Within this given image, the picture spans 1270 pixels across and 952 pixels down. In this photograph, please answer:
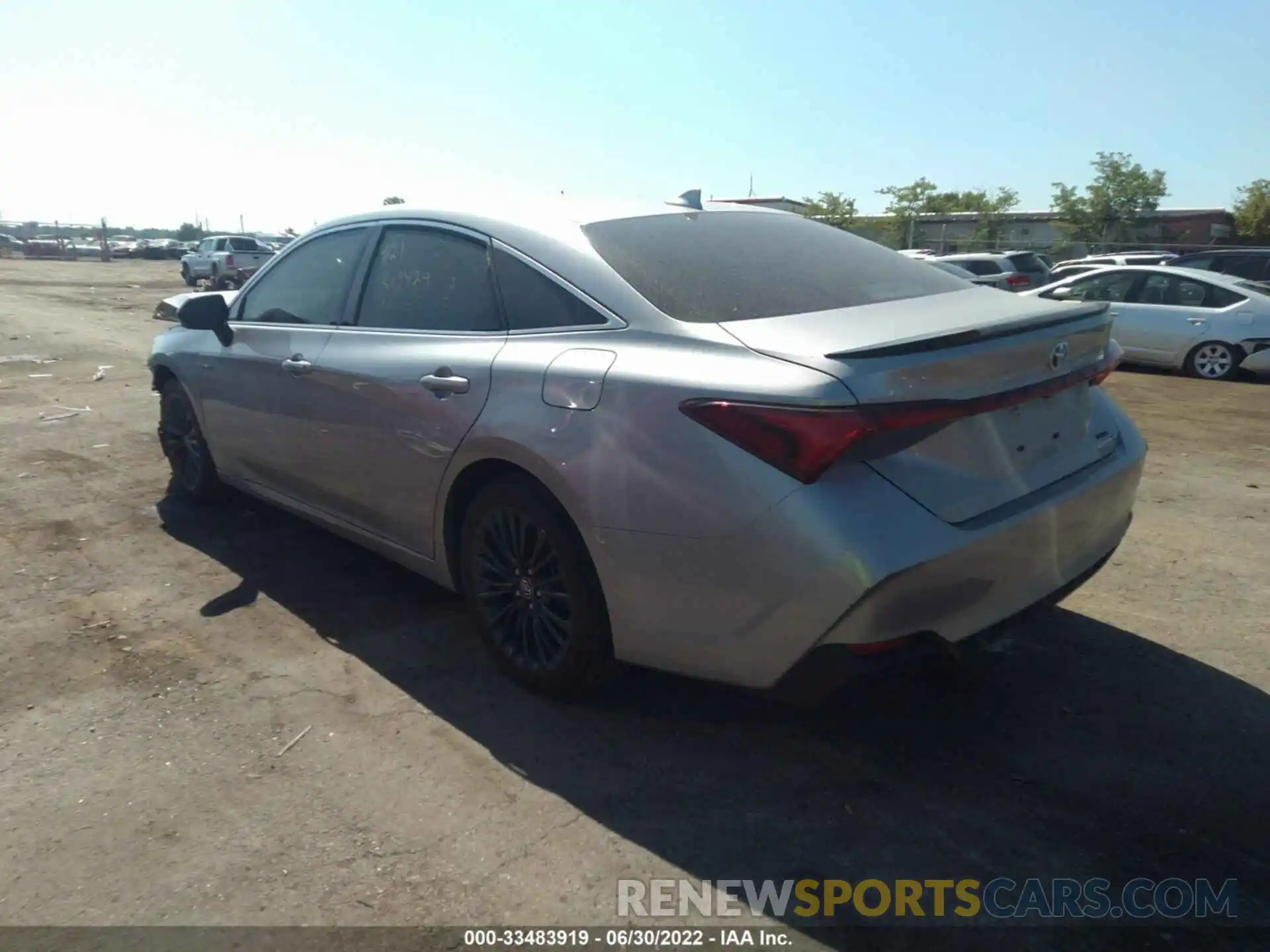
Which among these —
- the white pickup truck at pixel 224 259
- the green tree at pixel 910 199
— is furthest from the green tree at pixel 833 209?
the white pickup truck at pixel 224 259

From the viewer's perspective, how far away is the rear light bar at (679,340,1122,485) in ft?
7.93

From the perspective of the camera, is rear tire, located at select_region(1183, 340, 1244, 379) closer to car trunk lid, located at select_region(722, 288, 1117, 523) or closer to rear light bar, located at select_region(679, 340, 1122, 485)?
car trunk lid, located at select_region(722, 288, 1117, 523)

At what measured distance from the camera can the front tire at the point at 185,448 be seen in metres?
5.38

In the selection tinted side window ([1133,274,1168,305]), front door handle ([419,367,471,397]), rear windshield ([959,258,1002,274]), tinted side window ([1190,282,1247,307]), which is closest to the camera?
front door handle ([419,367,471,397])

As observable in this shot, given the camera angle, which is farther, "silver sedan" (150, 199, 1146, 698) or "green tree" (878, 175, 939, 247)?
"green tree" (878, 175, 939, 247)

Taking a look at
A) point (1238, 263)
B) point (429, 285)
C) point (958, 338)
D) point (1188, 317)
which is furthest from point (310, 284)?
point (1238, 263)

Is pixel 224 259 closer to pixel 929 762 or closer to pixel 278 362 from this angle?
pixel 278 362

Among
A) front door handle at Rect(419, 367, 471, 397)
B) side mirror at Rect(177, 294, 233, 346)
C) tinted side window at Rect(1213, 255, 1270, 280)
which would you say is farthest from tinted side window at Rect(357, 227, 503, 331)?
tinted side window at Rect(1213, 255, 1270, 280)

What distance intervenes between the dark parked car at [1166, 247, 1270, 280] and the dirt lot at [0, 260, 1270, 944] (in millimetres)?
12396

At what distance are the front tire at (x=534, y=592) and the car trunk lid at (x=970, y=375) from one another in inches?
34.5

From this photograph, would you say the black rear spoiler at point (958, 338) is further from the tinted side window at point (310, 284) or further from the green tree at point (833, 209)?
the green tree at point (833, 209)

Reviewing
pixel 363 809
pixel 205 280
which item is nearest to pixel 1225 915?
pixel 363 809

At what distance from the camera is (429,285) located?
147 inches

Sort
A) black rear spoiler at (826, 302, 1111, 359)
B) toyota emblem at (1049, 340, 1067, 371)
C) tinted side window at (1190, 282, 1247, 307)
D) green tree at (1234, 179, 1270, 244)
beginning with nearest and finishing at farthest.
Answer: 1. black rear spoiler at (826, 302, 1111, 359)
2. toyota emblem at (1049, 340, 1067, 371)
3. tinted side window at (1190, 282, 1247, 307)
4. green tree at (1234, 179, 1270, 244)
